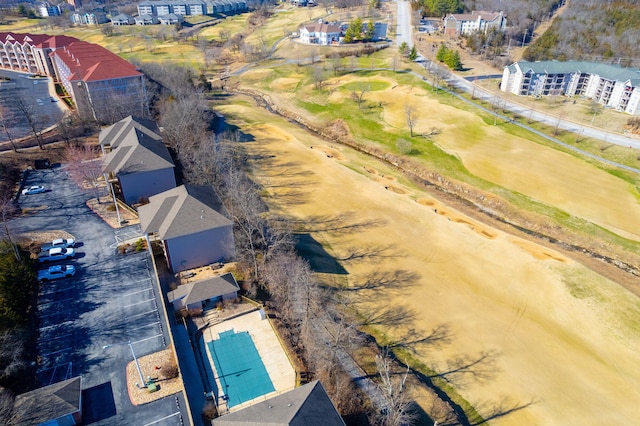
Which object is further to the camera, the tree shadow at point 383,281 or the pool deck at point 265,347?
the tree shadow at point 383,281

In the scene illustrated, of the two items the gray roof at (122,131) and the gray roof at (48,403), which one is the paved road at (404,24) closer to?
the gray roof at (122,131)

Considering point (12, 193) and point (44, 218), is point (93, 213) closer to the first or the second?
point (44, 218)

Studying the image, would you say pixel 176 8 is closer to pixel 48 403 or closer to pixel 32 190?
pixel 32 190

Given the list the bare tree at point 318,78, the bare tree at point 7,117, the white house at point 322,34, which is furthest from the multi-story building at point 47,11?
the bare tree at point 318,78

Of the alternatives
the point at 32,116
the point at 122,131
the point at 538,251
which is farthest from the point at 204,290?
the point at 32,116

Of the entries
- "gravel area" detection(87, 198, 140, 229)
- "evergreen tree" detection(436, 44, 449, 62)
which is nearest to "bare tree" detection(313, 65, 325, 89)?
"evergreen tree" detection(436, 44, 449, 62)

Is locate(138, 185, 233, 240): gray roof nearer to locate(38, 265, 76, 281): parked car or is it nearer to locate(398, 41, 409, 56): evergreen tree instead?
locate(38, 265, 76, 281): parked car

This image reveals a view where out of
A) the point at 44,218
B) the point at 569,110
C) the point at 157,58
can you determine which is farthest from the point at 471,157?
the point at 157,58
